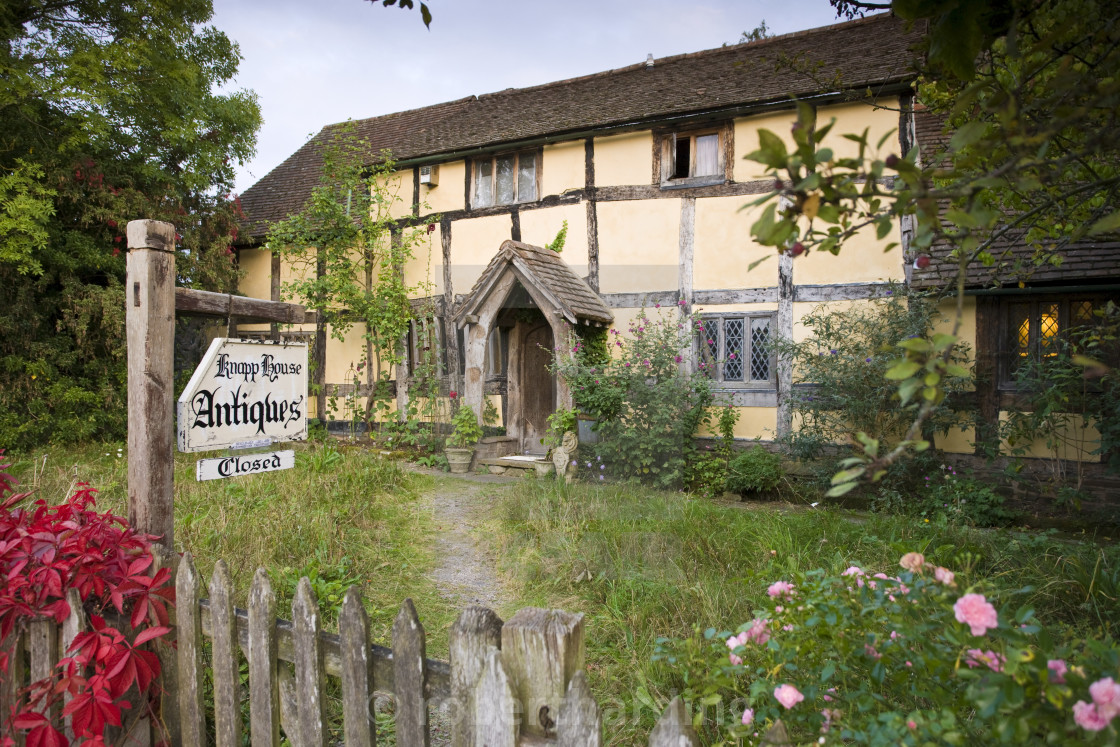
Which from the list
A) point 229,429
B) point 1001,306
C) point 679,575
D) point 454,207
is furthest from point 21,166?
point 1001,306

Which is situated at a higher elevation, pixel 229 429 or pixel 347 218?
pixel 347 218

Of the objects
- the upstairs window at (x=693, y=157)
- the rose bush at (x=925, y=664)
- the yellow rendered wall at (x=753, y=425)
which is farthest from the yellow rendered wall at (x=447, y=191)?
the rose bush at (x=925, y=664)

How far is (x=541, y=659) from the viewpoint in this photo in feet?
4.72

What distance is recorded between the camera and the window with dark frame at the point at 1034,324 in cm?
686

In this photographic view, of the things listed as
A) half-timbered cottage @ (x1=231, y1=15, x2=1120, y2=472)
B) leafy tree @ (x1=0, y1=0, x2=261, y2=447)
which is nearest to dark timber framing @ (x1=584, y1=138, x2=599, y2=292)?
half-timbered cottage @ (x1=231, y1=15, x2=1120, y2=472)

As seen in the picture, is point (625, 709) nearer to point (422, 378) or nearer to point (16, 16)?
point (422, 378)

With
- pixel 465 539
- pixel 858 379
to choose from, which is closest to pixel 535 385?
pixel 858 379

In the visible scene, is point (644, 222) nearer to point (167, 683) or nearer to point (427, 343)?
point (427, 343)

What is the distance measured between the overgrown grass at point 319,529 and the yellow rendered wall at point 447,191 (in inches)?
202

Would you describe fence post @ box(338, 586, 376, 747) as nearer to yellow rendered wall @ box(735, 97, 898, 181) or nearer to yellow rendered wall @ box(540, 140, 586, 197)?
yellow rendered wall @ box(735, 97, 898, 181)

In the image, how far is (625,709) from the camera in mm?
2666

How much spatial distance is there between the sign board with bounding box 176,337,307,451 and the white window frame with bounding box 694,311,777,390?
6057 mm

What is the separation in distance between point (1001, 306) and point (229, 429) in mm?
7703

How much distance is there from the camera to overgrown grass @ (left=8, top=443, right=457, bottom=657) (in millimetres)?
3859
